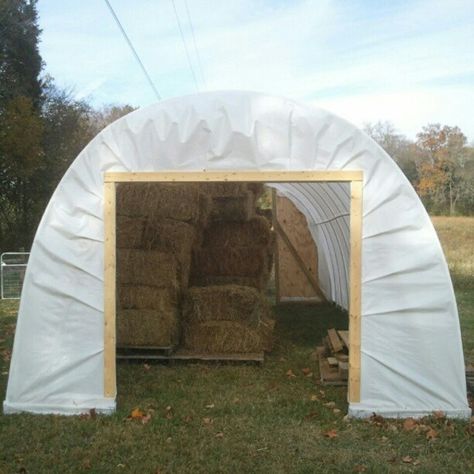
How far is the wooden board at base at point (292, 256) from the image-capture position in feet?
49.1

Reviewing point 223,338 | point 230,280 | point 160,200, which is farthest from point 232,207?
point 223,338

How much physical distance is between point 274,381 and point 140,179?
3234mm

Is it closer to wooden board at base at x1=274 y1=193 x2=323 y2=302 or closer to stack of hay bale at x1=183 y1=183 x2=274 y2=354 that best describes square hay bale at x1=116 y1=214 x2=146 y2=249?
stack of hay bale at x1=183 y1=183 x2=274 y2=354

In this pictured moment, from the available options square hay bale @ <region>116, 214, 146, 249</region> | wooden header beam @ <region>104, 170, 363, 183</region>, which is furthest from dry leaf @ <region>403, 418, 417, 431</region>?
square hay bale @ <region>116, 214, 146, 249</region>

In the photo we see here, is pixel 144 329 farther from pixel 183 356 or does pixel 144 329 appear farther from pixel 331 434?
pixel 331 434

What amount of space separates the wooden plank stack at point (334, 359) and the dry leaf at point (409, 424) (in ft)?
4.91

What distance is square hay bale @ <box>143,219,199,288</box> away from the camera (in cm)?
949

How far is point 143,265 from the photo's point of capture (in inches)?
364

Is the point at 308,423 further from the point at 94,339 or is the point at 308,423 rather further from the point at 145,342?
the point at 145,342

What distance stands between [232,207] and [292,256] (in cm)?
406

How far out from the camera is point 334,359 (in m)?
8.23

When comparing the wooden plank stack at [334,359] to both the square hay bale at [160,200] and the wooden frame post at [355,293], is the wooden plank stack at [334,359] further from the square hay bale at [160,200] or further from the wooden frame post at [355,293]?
the square hay bale at [160,200]

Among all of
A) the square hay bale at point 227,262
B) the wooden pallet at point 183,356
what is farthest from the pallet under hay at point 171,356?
the square hay bale at point 227,262

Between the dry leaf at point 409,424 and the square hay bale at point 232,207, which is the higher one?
the square hay bale at point 232,207
